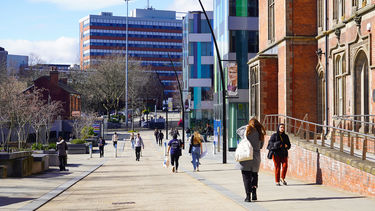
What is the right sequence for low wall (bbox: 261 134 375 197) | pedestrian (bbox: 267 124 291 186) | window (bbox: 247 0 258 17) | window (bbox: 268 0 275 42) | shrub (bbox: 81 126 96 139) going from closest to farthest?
low wall (bbox: 261 134 375 197)
pedestrian (bbox: 267 124 291 186)
window (bbox: 268 0 275 42)
window (bbox: 247 0 258 17)
shrub (bbox: 81 126 96 139)

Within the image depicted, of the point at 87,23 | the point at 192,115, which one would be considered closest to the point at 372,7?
the point at 192,115

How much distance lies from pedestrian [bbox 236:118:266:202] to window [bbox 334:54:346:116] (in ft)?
31.3

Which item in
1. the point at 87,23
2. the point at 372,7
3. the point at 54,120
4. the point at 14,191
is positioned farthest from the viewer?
the point at 87,23

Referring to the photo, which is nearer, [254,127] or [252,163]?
[252,163]

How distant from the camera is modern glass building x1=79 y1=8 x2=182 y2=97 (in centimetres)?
16638

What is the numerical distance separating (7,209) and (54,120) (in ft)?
188

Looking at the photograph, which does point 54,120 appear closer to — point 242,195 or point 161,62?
point 242,195

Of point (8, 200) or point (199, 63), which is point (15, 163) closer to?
point (8, 200)

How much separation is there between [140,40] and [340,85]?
499 ft

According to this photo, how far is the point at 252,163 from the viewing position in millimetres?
11438

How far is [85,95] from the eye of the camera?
97562 millimetres

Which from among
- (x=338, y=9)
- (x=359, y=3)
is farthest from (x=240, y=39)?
(x=359, y=3)

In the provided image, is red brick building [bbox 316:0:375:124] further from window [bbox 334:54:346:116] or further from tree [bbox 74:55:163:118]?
tree [bbox 74:55:163:118]

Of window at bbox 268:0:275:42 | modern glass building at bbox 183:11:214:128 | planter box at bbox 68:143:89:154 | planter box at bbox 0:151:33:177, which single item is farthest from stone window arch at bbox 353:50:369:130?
modern glass building at bbox 183:11:214:128
